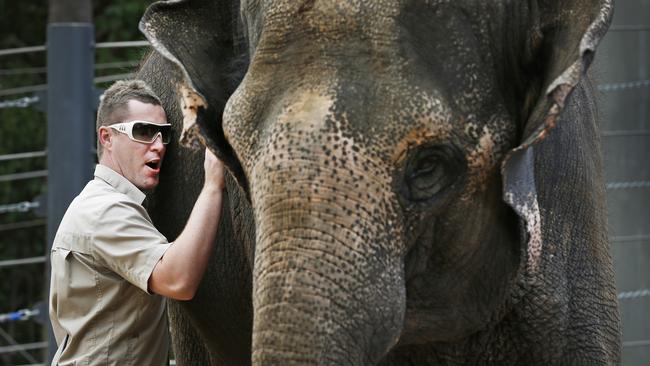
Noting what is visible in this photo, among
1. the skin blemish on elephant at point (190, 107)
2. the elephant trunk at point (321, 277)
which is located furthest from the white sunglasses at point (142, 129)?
the elephant trunk at point (321, 277)

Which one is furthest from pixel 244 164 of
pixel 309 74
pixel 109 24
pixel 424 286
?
pixel 109 24

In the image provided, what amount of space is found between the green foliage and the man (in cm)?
574

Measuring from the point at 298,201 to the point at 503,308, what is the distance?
35.0 inches

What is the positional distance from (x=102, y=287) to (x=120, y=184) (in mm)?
276

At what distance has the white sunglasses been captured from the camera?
4.19 metres

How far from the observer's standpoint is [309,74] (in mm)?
3207

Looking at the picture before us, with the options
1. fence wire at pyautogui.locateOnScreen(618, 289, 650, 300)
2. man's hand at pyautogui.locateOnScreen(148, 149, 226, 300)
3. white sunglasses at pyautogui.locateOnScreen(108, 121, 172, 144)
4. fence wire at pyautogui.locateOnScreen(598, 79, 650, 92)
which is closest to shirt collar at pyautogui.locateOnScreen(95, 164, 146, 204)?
white sunglasses at pyautogui.locateOnScreen(108, 121, 172, 144)

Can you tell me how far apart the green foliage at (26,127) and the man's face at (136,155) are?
18.8 ft

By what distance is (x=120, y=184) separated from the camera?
4207mm

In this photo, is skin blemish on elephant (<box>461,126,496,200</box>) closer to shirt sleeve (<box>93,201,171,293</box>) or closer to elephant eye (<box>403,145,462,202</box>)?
elephant eye (<box>403,145,462,202</box>)

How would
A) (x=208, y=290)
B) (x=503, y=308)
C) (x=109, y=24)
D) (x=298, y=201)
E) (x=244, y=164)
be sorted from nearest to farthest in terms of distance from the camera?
1. (x=298, y=201)
2. (x=244, y=164)
3. (x=503, y=308)
4. (x=208, y=290)
5. (x=109, y=24)

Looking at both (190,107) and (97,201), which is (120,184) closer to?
(97,201)

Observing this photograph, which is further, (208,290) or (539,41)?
(208,290)

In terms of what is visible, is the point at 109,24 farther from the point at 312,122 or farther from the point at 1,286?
the point at 312,122
